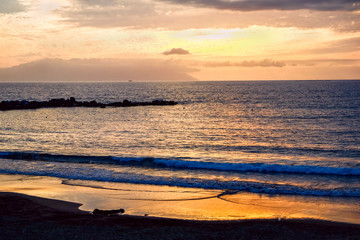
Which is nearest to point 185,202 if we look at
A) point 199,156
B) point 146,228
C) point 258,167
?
point 146,228

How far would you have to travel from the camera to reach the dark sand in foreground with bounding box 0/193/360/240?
11945 mm

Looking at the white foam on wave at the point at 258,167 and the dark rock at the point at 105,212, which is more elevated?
the white foam on wave at the point at 258,167

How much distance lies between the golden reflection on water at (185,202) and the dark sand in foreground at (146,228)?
0.88 meters

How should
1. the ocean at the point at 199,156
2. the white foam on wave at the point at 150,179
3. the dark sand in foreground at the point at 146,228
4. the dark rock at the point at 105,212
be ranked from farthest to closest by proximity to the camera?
the ocean at the point at 199,156, the white foam on wave at the point at 150,179, the dark rock at the point at 105,212, the dark sand in foreground at the point at 146,228

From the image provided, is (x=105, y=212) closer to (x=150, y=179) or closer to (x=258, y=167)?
(x=150, y=179)

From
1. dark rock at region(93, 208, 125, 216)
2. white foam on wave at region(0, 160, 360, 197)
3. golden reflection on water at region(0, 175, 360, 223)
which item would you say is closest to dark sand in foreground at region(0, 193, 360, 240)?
dark rock at region(93, 208, 125, 216)

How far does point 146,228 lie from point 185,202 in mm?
3707

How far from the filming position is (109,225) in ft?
42.6

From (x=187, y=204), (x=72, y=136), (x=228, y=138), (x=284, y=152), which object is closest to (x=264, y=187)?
(x=187, y=204)

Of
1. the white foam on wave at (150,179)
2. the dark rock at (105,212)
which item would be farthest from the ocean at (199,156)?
the dark rock at (105,212)

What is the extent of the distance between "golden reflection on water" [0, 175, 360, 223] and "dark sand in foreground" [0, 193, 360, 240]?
2.87 feet

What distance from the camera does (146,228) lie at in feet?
41.7

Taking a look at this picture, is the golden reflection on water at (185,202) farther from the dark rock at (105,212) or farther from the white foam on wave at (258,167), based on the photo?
the white foam on wave at (258,167)

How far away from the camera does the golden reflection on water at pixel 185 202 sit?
566 inches
